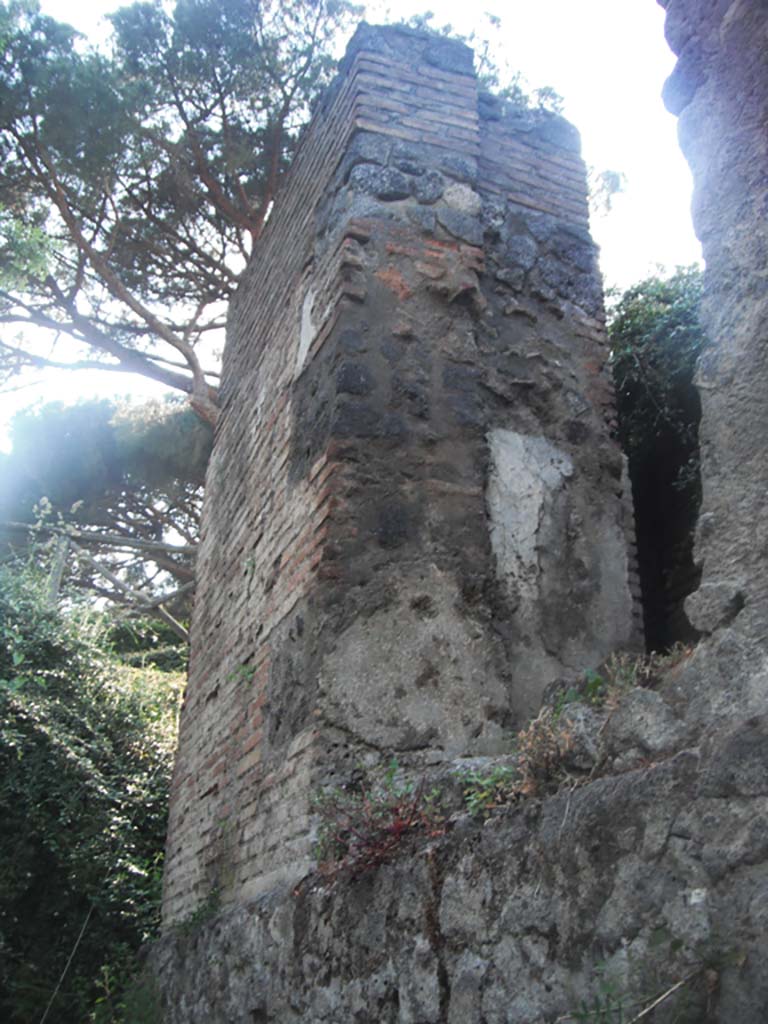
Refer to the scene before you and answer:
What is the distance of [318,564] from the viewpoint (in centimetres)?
357

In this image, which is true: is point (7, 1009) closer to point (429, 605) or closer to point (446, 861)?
point (429, 605)

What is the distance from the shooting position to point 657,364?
5.07m

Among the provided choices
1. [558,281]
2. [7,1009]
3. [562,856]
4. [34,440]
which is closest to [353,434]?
[558,281]

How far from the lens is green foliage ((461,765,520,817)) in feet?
7.35

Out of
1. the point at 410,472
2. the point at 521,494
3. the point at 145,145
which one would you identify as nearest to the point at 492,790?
the point at 410,472

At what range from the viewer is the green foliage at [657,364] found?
4.92 m

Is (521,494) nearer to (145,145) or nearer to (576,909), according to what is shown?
(576,909)

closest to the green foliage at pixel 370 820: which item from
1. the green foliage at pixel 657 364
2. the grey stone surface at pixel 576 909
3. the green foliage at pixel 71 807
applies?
the grey stone surface at pixel 576 909

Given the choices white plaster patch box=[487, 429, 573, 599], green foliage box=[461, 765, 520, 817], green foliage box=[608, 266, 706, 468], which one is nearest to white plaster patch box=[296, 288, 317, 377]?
white plaster patch box=[487, 429, 573, 599]

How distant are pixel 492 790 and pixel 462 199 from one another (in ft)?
9.49

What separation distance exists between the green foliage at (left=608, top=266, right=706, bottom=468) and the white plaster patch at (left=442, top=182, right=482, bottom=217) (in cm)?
137

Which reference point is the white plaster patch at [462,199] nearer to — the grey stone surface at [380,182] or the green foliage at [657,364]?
the grey stone surface at [380,182]

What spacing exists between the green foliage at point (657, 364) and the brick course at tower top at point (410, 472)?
63cm

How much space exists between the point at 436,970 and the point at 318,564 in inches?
66.5
